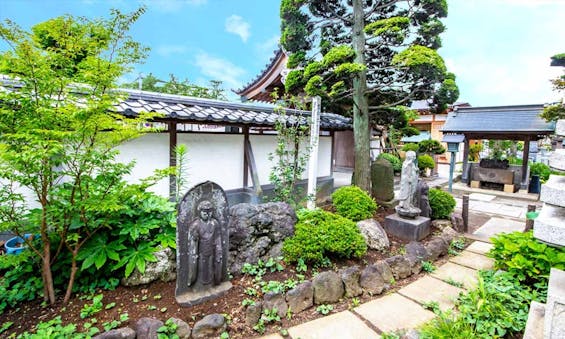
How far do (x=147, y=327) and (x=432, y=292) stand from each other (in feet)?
11.0

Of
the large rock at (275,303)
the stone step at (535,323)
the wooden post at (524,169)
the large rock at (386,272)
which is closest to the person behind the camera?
the stone step at (535,323)

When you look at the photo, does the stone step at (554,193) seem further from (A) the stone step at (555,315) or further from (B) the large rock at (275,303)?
(B) the large rock at (275,303)

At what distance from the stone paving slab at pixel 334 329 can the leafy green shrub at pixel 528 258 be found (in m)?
2.13

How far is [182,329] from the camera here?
2.40 metres

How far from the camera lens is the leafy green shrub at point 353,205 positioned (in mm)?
4922

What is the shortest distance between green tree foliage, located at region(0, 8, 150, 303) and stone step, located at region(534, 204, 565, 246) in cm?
348

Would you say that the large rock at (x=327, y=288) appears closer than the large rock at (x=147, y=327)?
No

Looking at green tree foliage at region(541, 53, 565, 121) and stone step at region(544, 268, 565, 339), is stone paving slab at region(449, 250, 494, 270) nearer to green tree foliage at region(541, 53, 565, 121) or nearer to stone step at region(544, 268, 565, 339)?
stone step at region(544, 268, 565, 339)

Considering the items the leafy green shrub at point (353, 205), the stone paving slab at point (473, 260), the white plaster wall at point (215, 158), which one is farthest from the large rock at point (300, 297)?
the white plaster wall at point (215, 158)

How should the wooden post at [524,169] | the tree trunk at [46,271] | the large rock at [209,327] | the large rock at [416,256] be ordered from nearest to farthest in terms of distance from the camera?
1. the large rock at [209,327]
2. the tree trunk at [46,271]
3. the large rock at [416,256]
4. the wooden post at [524,169]

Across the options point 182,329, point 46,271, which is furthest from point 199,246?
point 46,271

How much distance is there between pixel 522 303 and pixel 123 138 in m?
4.70

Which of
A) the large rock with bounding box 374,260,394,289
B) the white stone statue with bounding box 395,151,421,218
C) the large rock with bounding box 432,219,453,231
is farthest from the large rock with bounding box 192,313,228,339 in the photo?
the large rock with bounding box 432,219,453,231

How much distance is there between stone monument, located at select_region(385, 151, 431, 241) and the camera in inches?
192
